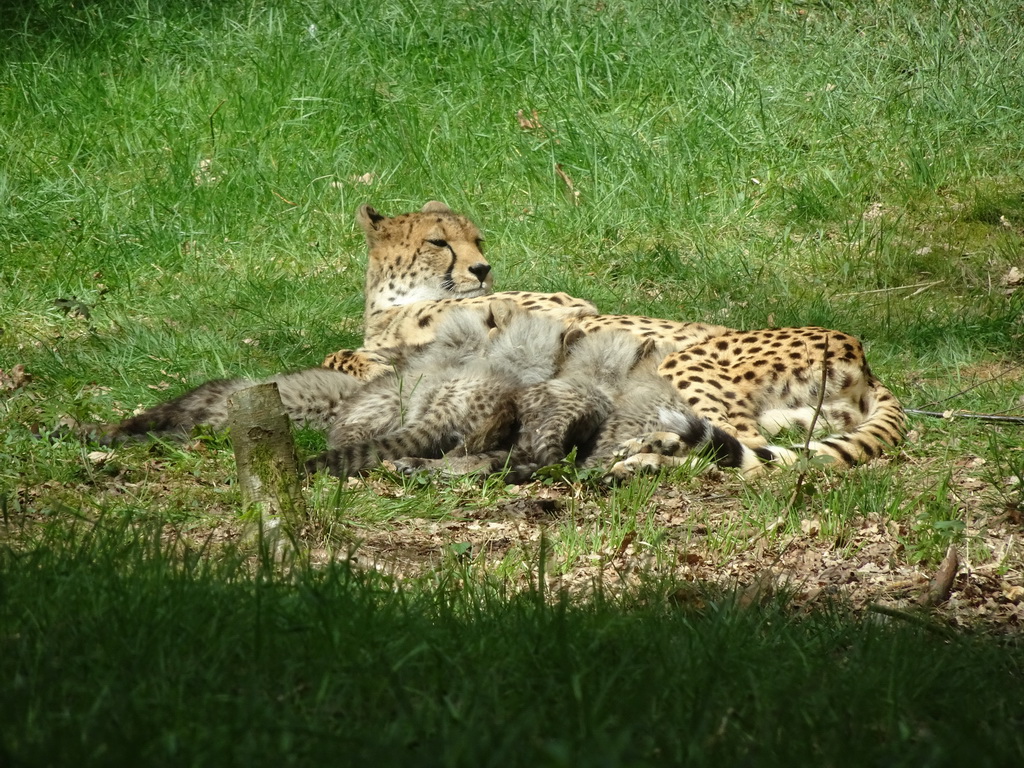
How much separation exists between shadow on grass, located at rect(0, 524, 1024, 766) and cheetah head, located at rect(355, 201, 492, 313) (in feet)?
14.5

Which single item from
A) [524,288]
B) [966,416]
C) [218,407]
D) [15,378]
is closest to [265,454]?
[218,407]

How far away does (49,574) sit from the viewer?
10.3 ft

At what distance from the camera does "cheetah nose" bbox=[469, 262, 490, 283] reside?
777cm

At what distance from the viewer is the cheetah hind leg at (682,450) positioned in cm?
544

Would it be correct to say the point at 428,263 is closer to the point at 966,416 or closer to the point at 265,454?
the point at 966,416

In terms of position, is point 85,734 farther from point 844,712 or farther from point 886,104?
point 886,104

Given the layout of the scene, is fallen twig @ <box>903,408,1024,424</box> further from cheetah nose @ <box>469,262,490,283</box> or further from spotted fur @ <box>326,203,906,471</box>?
cheetah nose @ <box>469,262,490,283</box>

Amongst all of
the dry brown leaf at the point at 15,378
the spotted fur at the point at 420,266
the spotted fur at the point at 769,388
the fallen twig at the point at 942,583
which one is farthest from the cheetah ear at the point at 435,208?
the fallen twig at the point at 942,583

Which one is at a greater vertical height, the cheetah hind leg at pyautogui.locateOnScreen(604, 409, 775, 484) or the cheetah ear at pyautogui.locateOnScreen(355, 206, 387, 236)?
the cheetah ear at pyautogui.locateOnScreen(355, 206, 387, 236)

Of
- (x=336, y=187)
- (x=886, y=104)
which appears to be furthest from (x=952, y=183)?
(x=336, y=187)

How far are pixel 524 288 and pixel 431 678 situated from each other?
5.91 metres

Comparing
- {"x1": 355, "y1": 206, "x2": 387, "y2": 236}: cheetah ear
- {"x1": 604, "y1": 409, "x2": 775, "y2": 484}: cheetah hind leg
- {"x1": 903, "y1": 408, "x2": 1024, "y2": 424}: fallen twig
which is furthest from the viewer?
{"x1": 355, "y1": 206, "x2": 387, "y2": 236}: cheetah ear

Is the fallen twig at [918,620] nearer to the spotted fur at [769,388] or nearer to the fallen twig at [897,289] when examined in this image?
the spotted fur at [769,388]

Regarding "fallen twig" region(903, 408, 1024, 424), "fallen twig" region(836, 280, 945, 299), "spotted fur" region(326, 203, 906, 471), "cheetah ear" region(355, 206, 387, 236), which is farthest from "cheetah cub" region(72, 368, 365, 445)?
"fallen twig" region(836, 280, 945, 299)
